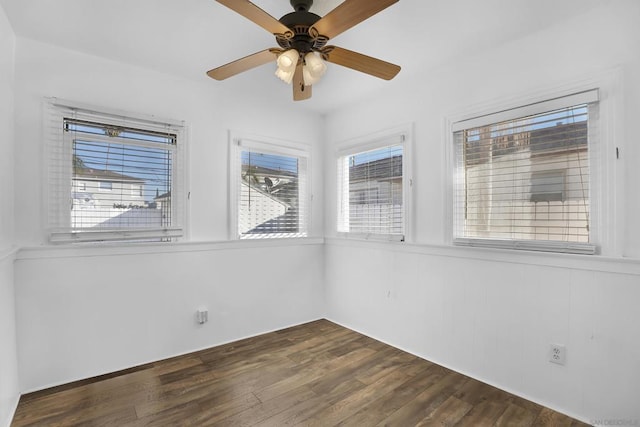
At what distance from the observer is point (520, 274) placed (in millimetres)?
2271

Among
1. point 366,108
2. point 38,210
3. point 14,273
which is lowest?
point 14,273

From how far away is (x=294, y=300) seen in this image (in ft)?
12.1

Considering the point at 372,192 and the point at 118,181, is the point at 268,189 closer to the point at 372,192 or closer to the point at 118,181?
the point at 372,192

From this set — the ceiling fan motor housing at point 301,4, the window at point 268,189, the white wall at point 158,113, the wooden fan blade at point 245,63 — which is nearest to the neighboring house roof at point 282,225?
the window at point 268,189

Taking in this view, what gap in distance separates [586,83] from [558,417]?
2.07 metres

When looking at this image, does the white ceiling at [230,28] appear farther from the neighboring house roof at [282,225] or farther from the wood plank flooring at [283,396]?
the wood plank flooring at [283,396]

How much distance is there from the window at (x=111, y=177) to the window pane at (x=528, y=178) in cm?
250

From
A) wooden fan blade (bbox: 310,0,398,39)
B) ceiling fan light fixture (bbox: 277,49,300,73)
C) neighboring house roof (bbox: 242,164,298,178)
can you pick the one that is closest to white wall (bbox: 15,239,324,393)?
neighboring house roof (bbox: 242,164,298,178)

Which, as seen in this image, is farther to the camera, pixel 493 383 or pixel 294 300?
pixel 294 300

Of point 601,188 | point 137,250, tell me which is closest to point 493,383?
point 601,188

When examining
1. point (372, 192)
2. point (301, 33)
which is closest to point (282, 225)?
point (372, 192)

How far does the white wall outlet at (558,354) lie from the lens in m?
2.07

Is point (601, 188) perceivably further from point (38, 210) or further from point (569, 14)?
point (38, 210)

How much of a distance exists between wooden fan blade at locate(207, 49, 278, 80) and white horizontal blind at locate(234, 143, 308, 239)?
4.33 ft
